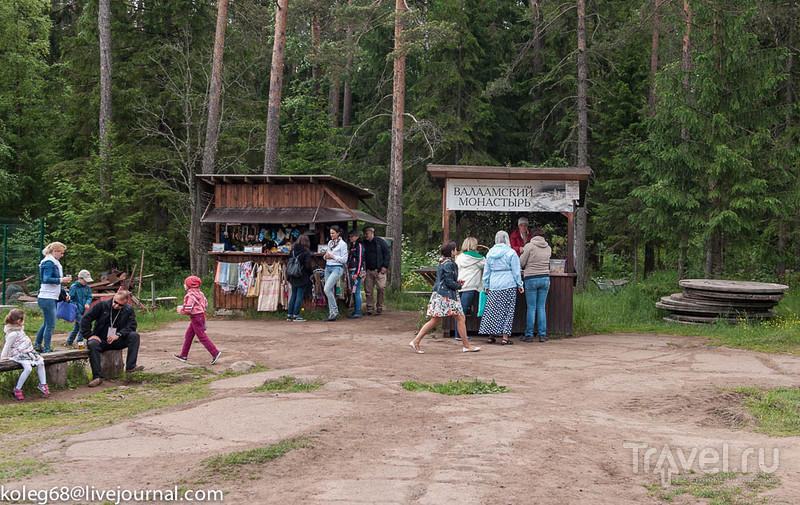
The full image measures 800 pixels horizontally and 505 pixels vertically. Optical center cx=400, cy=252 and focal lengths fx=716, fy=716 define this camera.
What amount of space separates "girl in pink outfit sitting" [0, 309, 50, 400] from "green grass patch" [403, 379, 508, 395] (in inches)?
171

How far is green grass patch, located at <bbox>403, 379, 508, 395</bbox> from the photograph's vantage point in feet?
27.6

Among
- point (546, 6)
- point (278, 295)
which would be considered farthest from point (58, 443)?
point (546, 6)

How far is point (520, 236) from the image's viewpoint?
46.7ft

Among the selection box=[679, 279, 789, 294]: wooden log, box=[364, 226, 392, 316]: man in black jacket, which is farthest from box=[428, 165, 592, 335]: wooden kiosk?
box=[679, 279, 789, 294]: wooden log

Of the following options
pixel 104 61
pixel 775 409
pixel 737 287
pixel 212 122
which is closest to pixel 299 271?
pixel 212 122

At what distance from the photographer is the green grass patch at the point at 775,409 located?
6926 mm

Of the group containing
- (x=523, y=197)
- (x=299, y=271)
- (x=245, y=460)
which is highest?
Answer: (x=523, y=197)

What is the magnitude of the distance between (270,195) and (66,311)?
248 inches

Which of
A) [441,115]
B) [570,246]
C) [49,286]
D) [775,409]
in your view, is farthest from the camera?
[441,115]

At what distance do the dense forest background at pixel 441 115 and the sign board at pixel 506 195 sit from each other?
5326 millimetres

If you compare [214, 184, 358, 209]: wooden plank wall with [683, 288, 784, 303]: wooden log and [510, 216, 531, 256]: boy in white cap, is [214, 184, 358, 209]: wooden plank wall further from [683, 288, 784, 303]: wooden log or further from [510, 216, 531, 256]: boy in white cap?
[683, 288, 784, 303]: wooden log

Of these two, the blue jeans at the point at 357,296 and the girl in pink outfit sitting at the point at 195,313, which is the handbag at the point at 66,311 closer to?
the girl in pink outfit sitting at the point at 195,313

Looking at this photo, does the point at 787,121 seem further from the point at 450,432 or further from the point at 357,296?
the point at 450,432

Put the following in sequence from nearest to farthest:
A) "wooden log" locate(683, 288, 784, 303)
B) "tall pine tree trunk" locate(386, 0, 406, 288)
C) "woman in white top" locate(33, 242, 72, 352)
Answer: "woman in white top" locate(33, 242, 72, 352), "wooden log" locate(683, 288, 784, 303), "tall pine tree trunk" locate(386, 0, 406, 288)
